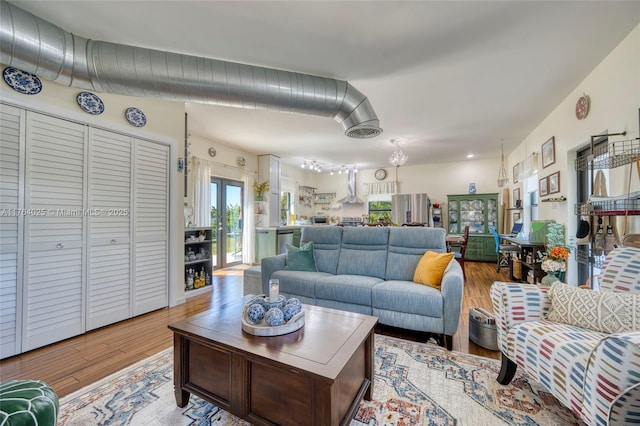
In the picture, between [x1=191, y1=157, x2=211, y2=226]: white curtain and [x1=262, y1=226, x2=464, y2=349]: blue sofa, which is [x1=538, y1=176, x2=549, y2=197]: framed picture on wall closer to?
[x1=262, y1=226, x2=464, y2=349]: blue sofa

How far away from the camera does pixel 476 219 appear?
6.71 meters

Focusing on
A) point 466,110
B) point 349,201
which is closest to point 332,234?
point 466,110

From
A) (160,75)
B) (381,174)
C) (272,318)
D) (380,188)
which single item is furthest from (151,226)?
(381,174)

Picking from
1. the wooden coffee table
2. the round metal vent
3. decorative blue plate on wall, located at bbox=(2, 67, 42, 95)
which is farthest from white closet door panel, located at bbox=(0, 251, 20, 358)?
the round metal vent

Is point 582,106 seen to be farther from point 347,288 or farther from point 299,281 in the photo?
point 299,281

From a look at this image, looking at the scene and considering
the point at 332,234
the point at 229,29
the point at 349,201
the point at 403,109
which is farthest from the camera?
the point at 349,201

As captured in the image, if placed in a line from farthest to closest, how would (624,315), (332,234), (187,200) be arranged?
(187,200) < (332,234) < (624,315)

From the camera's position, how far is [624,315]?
53.7 inches

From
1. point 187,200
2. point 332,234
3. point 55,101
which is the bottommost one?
point 332,234

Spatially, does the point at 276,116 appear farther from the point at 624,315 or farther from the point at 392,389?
the point at 624,315

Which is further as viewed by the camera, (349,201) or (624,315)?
(349,201)

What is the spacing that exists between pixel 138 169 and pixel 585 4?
4340 millimetres

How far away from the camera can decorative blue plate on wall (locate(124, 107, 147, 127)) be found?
9.39 feet

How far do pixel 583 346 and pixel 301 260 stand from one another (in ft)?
8.06
